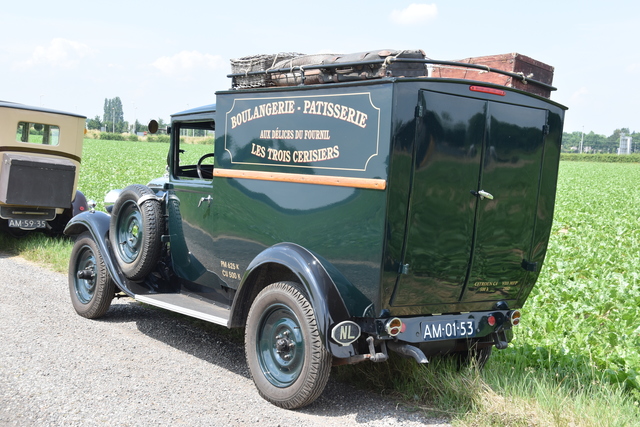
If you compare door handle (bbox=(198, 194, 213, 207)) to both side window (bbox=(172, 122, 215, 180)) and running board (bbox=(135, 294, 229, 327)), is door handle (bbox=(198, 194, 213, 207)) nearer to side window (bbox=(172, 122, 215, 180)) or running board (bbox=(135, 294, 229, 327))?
side window (bbox=(172, 122, 215, 180))

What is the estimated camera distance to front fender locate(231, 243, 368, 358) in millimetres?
4098

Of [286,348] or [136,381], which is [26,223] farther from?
[286,348]

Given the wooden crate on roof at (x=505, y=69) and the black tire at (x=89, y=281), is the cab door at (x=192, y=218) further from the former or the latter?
the wooden crate on roof at (x=505, y=69)

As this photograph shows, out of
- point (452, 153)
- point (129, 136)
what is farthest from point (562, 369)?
point (129, 136)

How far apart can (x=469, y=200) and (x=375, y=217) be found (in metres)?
0.74

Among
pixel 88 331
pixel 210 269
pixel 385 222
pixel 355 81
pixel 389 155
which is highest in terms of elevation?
pixel 355 81

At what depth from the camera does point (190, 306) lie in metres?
5.50

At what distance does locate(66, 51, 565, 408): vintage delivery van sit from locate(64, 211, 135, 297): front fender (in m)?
1.07

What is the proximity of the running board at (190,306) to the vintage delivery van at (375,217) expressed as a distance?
0.03 meters

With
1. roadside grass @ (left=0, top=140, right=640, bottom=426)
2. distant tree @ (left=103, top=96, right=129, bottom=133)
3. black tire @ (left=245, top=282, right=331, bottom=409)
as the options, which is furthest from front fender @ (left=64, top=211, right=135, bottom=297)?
distant tree @ (left=103, top=96, right=129, bottom=133)

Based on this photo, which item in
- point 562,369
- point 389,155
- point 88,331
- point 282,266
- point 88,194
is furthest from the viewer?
point 88,194

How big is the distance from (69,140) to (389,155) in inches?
315

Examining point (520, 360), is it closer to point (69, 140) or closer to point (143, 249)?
point (143, 249)

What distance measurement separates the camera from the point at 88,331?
6.10m
